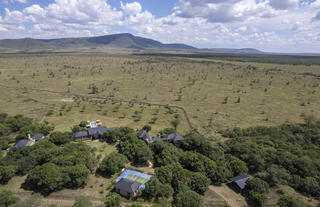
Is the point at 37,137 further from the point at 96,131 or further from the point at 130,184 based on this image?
the point at 130,184

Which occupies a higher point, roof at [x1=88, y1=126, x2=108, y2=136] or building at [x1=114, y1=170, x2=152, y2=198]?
roof at [x1=88, y1=126, x2=108, y2=136]

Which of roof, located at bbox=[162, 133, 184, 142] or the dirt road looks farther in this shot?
roof, located at bbox=[162, 133, 184, 142]

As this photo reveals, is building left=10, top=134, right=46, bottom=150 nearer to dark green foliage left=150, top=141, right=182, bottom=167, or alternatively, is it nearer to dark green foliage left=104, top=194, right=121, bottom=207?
dark green foliage left=104, top=194, right=121, bottom=207

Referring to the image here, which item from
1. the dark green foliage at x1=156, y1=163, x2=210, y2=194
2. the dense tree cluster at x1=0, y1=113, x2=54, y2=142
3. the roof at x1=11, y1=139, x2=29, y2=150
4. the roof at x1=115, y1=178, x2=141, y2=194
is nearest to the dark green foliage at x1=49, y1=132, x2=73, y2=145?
the roof at x1=11, y1=139, x2=29, y2=150

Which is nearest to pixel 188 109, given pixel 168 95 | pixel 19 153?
pixel 168 95

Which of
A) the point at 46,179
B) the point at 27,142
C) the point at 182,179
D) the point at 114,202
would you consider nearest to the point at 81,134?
the point at 27,142
